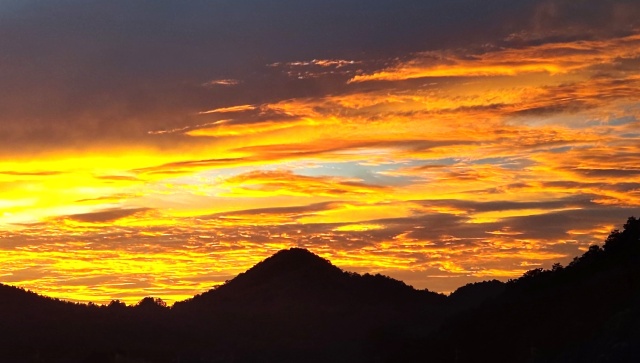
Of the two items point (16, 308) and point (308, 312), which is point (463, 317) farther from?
point (16, 308)

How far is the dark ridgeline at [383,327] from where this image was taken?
330 ft

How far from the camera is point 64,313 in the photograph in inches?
6629

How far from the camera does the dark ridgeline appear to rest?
10062cm

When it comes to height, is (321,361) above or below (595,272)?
below

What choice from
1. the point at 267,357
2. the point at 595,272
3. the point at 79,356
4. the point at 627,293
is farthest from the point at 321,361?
the point at 627,293

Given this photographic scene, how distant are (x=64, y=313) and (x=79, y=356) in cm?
3435

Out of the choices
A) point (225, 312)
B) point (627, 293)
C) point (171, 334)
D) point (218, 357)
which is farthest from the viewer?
point (225, 312)

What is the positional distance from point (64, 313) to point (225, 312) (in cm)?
3379

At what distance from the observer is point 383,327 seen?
17500 centimetres

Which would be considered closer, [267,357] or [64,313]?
[267,357]

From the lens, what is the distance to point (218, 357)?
14925cm

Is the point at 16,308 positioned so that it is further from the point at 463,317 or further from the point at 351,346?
the point at 463,317

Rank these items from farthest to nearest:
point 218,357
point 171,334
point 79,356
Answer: point 171,334 → point 218,357 → point 79,356

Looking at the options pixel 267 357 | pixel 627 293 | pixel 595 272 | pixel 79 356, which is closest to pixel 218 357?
pixel 267 357
